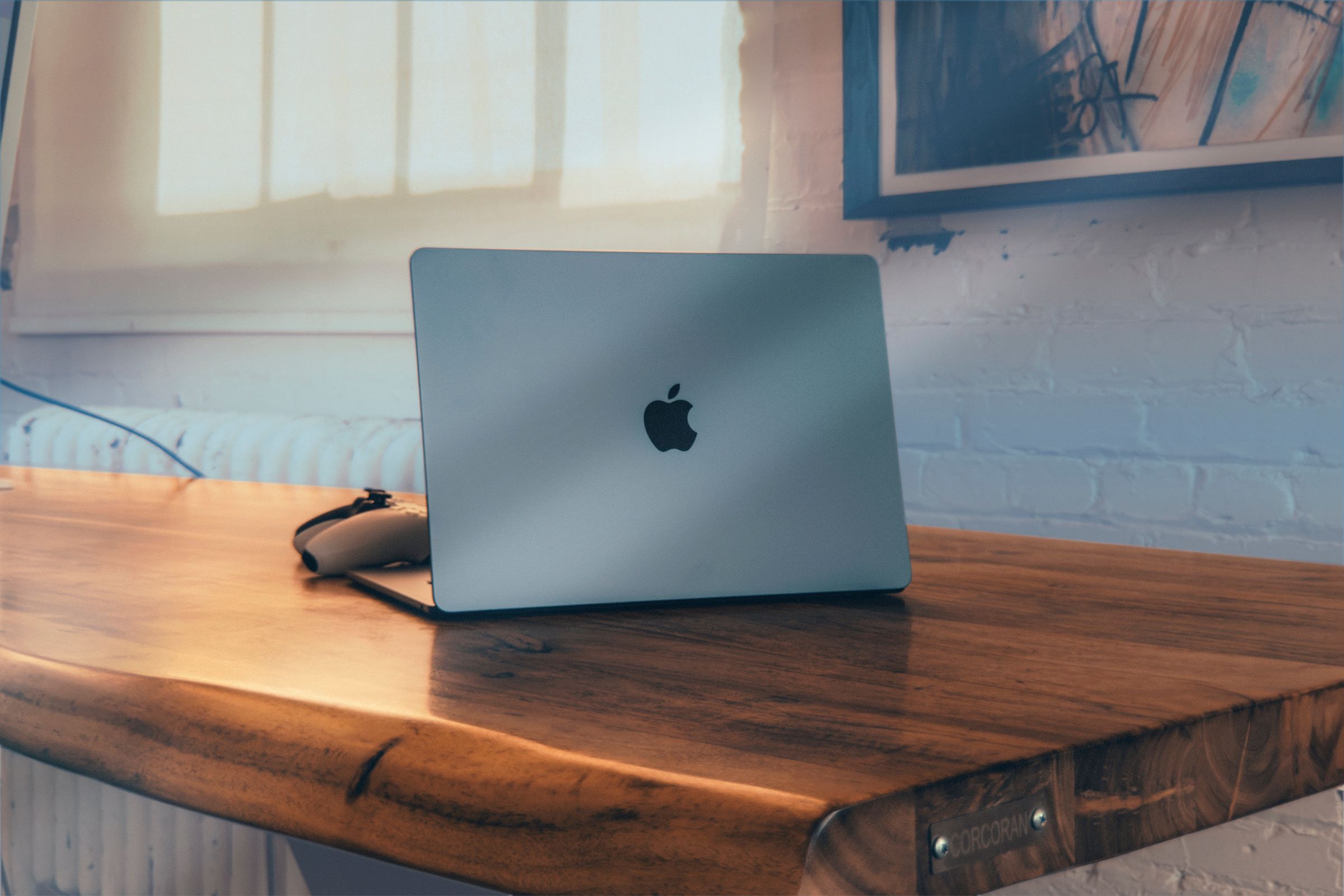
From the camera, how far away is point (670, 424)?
65 centimetres

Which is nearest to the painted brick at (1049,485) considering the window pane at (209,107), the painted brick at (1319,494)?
the painted brick at (1319,494)

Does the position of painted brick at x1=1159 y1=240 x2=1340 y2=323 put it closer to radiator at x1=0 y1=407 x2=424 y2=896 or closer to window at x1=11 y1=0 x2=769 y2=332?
window at x1=11 y1=0 x2=769 y2=332

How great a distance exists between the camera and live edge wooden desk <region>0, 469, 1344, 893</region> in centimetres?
34

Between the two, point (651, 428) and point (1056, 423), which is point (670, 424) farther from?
point (1056, 423)

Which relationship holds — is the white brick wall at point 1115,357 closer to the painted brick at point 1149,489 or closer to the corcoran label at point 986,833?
the painted brick at point 1149,489

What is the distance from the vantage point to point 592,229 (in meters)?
2.08

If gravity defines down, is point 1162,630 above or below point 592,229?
below

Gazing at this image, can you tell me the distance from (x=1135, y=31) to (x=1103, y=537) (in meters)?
0.72

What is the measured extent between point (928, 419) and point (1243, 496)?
469mm

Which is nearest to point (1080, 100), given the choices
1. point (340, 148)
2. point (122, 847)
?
point (122, 847)

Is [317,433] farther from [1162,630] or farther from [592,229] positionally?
[1162,630]

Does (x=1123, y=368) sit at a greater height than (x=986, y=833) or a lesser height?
greater

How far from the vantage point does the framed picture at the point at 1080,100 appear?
1346mm

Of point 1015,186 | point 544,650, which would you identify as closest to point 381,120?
point 1015,186
